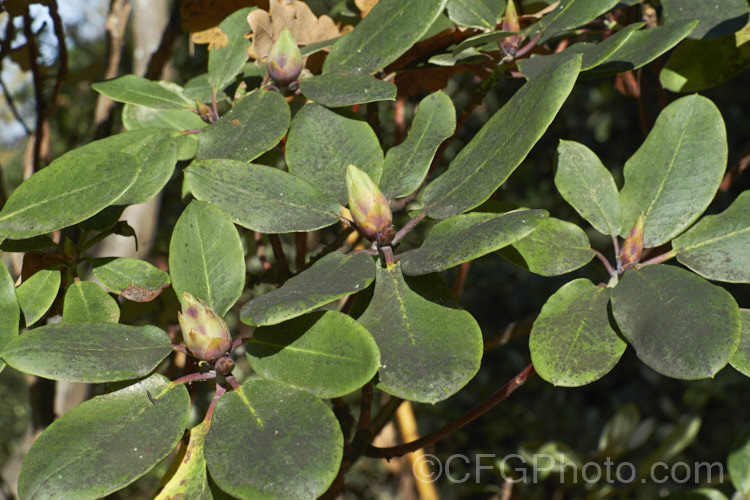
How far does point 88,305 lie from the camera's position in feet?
1.97

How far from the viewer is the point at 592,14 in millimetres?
649

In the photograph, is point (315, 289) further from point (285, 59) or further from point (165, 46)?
point (165, 46)

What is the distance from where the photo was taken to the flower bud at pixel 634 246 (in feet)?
1.95

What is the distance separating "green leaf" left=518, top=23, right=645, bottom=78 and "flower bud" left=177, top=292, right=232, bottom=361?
348 millimetres

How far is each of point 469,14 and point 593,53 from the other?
0.18 meters

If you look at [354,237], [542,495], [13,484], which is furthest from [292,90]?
[542,495]

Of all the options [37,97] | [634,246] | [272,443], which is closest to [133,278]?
[272,443]

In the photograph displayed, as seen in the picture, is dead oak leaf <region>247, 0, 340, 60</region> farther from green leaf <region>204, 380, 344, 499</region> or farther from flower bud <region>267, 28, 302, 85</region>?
green leaf <region>204, 380, 344, 499</region>

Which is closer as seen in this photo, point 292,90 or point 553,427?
point 292,90

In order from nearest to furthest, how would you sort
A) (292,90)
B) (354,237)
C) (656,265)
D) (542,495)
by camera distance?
1. (656,265)
2. (292,90)
3. (354,237)
4. (542,495)

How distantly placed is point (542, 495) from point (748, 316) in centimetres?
246

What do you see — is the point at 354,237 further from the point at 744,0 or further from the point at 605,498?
the point at 605,498

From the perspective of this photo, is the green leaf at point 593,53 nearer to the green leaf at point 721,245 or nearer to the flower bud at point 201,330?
the green leaf at point 721,245

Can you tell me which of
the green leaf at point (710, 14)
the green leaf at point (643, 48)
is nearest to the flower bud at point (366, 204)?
the green leaf at point (643, 48)
